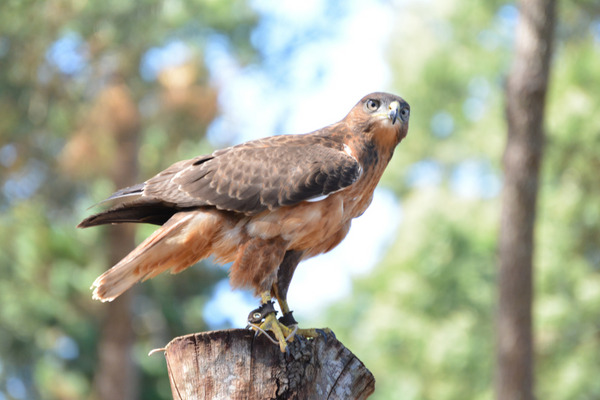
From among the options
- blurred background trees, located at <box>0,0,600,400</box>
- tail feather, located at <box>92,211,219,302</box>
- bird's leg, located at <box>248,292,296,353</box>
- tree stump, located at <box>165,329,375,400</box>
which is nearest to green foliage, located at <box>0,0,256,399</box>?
blurred background trees, located at <box>0,0,600,400</box>

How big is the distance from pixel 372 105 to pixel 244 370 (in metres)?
1.94

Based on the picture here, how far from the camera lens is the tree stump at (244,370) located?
3350mm

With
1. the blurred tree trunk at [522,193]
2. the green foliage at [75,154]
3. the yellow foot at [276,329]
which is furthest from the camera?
the green foliage at [75,154]

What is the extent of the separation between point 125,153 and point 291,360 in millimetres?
10414

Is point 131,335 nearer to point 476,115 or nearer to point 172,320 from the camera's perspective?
point 172,320

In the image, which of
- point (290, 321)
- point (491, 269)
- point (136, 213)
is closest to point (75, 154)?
point (491, 269)

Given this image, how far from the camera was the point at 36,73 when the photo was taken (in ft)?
37.5

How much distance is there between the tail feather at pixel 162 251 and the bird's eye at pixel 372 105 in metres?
1.18

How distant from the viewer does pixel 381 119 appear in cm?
455

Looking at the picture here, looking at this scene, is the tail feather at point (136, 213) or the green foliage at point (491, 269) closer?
the tail feather at point (136, 213)

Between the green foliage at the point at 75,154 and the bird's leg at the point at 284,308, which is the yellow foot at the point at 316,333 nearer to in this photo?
A: the bird's leg at the point at 284,308

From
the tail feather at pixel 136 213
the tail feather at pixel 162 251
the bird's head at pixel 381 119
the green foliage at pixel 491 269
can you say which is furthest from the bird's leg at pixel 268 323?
the green foliage at pixel 491 269

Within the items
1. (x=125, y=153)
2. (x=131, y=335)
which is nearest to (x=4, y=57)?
(x=125, y=153)

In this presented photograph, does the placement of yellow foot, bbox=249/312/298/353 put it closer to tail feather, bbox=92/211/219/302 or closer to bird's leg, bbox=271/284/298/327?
bird's leg, bbox=271/284/298/327
